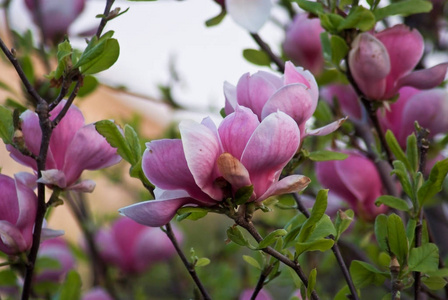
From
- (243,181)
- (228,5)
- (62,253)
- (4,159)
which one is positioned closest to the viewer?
(243,181)

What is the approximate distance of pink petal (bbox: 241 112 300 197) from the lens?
378 millimetres

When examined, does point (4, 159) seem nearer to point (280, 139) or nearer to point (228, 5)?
point (228, 5)

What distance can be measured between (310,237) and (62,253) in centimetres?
64

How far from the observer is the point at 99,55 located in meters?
0.46

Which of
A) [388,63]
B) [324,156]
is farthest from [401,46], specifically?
[324,156]

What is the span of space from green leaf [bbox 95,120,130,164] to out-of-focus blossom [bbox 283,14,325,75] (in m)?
0.41

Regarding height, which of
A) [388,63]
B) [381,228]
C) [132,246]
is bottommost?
[132,246]

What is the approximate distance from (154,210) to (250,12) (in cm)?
26

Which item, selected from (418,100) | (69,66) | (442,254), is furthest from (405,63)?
(442,254)

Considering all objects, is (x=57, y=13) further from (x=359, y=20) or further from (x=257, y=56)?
(x=359, y=20)

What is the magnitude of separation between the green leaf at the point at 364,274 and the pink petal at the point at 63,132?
26 cm

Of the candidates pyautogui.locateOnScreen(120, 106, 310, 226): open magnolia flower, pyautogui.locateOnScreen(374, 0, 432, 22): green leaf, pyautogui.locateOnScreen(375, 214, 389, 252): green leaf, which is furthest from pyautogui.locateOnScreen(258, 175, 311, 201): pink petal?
pyautogui.locateOnScreen(374, 0, 432, 22): green leaf

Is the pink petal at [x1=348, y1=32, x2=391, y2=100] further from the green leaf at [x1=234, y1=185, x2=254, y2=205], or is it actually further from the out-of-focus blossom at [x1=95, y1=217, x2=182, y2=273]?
the out-of-focus blossom at [x1=95, y1=217, x2=182, y2=273]

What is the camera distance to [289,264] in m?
0.43
